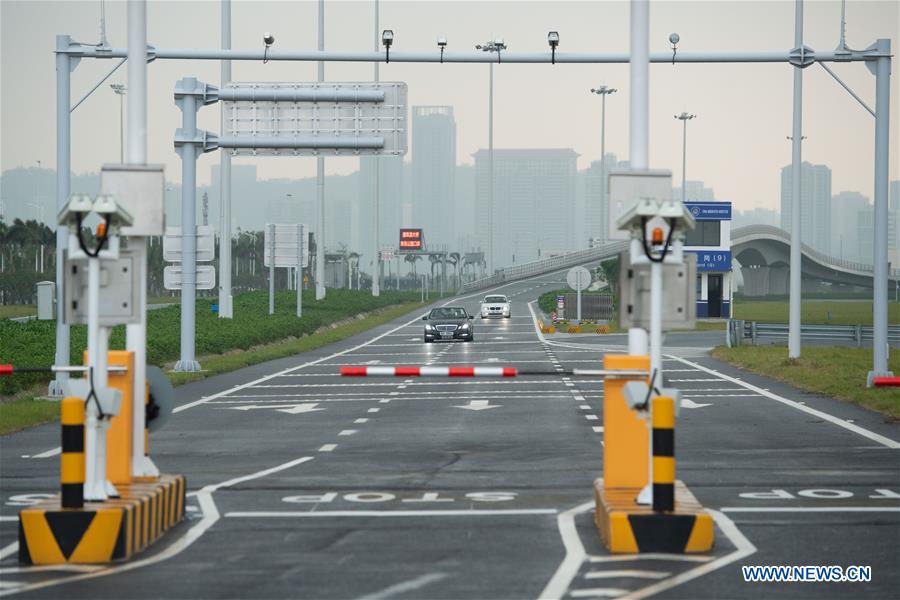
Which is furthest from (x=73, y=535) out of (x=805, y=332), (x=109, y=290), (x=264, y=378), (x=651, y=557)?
(x=805, y=332)

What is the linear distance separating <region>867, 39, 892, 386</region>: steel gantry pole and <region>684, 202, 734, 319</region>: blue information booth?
148ft

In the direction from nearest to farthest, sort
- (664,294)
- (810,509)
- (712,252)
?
(664,294) < (810,509) < (712,252)

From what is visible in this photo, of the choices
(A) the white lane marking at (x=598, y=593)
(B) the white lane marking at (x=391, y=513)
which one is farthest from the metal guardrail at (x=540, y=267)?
(A) the white lane marking at (x=598, y=593)

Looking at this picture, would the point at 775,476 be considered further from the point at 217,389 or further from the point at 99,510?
the point at 217,389

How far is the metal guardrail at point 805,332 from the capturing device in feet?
160

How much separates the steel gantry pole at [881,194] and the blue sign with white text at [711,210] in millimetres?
45408

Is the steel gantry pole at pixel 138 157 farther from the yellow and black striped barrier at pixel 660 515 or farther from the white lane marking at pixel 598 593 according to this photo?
the white lane marking at pixel 598 593

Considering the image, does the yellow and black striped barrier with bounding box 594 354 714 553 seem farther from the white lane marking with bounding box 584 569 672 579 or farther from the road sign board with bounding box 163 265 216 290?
the road sign board with bounding box 163 265 216 290

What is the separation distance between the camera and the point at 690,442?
1905cm

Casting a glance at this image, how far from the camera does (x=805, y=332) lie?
162ft

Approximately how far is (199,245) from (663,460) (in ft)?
82.1

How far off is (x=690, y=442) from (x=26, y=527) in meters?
10.5

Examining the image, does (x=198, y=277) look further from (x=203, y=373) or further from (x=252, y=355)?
(x=252, y=355)

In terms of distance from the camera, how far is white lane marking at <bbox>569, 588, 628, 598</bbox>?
9273 millimetres
